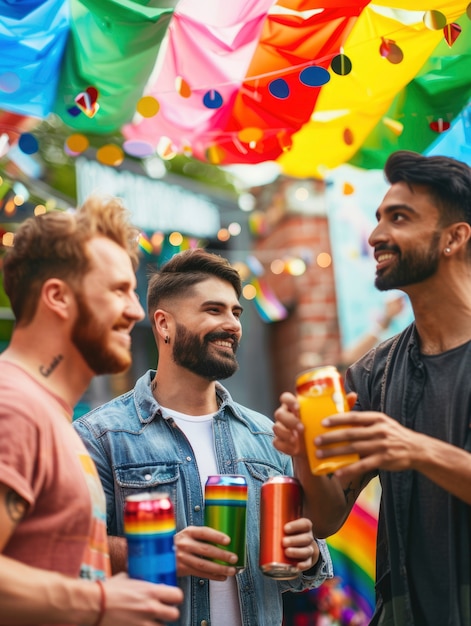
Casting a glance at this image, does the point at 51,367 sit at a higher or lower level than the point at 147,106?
lower

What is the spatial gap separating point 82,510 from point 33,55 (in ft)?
6.08

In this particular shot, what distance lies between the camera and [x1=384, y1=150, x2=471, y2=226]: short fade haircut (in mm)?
2742

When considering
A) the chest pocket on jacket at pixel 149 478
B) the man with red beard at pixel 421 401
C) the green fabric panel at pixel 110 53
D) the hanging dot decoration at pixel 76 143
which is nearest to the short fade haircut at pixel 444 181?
the man with red beard at pixel 421 401

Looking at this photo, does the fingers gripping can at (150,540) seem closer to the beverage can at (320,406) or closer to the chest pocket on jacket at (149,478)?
the beverage can at (320,406)

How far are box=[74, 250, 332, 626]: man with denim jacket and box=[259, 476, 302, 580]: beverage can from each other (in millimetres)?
223

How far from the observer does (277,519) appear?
237 cm

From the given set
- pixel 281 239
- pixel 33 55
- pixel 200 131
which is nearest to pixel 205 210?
pixel 281 239

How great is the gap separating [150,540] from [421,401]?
43.6 inches

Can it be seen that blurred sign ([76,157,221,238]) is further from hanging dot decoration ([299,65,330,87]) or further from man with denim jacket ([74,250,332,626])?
hanging dot decoration ([299,65,330,87])

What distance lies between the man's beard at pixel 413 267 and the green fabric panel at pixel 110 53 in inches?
49.2

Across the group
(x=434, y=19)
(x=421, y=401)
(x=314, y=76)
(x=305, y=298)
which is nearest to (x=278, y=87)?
(x=314, y=76)

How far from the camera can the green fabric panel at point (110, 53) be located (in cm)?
293

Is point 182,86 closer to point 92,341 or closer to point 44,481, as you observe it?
point 92,341

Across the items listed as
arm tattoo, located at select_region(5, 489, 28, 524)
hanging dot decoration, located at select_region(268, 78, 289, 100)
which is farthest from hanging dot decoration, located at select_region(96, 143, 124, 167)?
Result: arm tattoo, located at select_region(5, 489, 28, 524)
